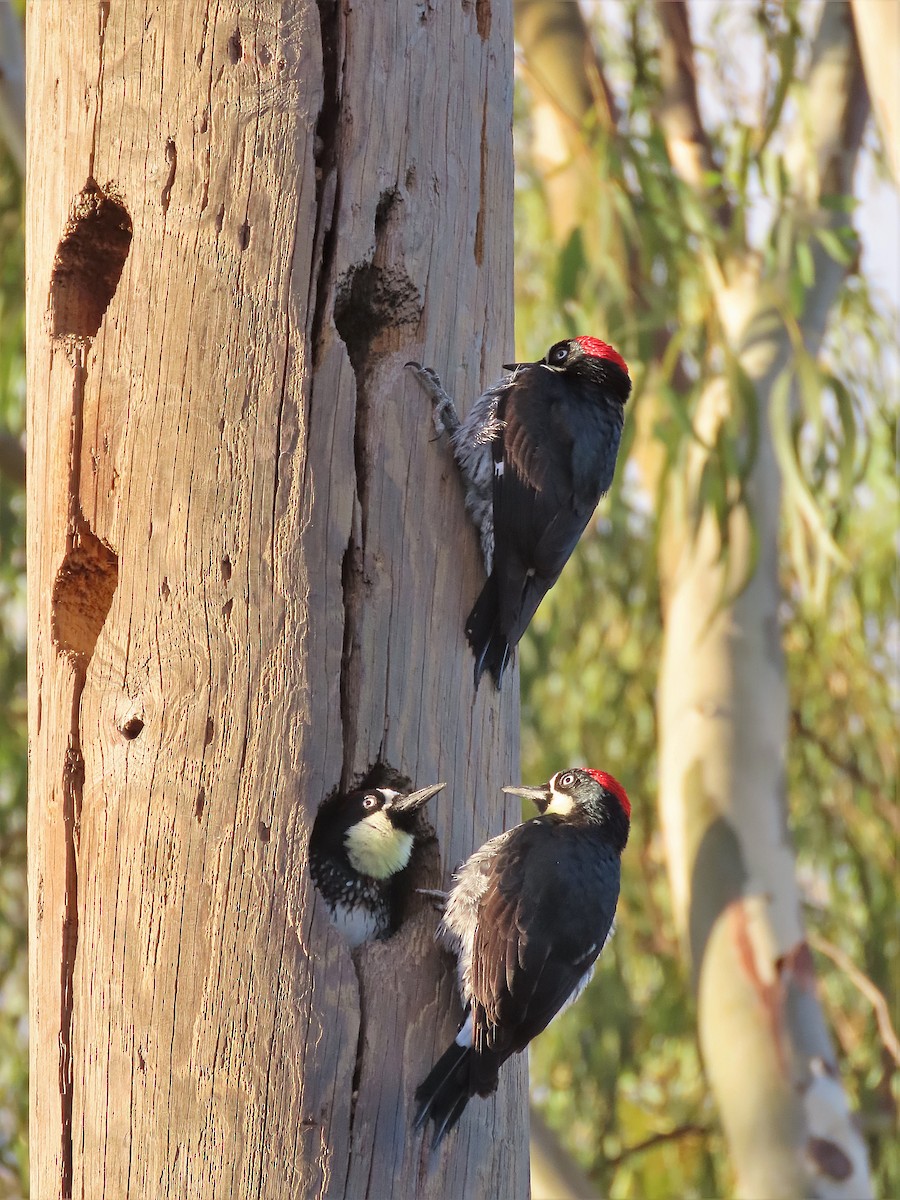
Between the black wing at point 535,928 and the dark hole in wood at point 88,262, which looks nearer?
the black wing at point 535,928

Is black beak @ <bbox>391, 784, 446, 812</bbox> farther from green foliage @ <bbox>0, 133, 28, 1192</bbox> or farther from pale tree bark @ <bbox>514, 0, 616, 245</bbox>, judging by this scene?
pale tree bark @ <bbox>514, 0, 616, 245</bbox>

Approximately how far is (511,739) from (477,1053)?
0.51 meters

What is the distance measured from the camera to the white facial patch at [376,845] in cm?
207

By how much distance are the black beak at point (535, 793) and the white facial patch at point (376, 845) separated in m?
0.23

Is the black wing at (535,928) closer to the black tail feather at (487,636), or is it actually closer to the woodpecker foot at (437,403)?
the black tail feather at (487,636)

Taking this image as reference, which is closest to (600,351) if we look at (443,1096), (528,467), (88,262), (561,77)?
(528,467)

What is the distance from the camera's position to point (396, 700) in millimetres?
2121

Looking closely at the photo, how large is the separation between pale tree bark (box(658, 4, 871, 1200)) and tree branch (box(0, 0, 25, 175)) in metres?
2.02

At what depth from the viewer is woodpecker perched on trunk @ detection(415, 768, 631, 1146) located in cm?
203

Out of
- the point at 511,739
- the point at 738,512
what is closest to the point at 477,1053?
the point at 511,739

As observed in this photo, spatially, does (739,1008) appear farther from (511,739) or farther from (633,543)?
(511,739)

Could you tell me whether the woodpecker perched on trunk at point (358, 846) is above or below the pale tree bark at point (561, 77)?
below

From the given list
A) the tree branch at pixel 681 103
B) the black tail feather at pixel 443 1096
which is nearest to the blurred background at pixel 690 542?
the tree branch at pixel 681 103

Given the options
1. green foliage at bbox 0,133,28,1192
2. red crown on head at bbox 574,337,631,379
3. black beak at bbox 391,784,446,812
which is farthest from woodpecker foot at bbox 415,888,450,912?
green foliage at bbox 0,133,28,1192
